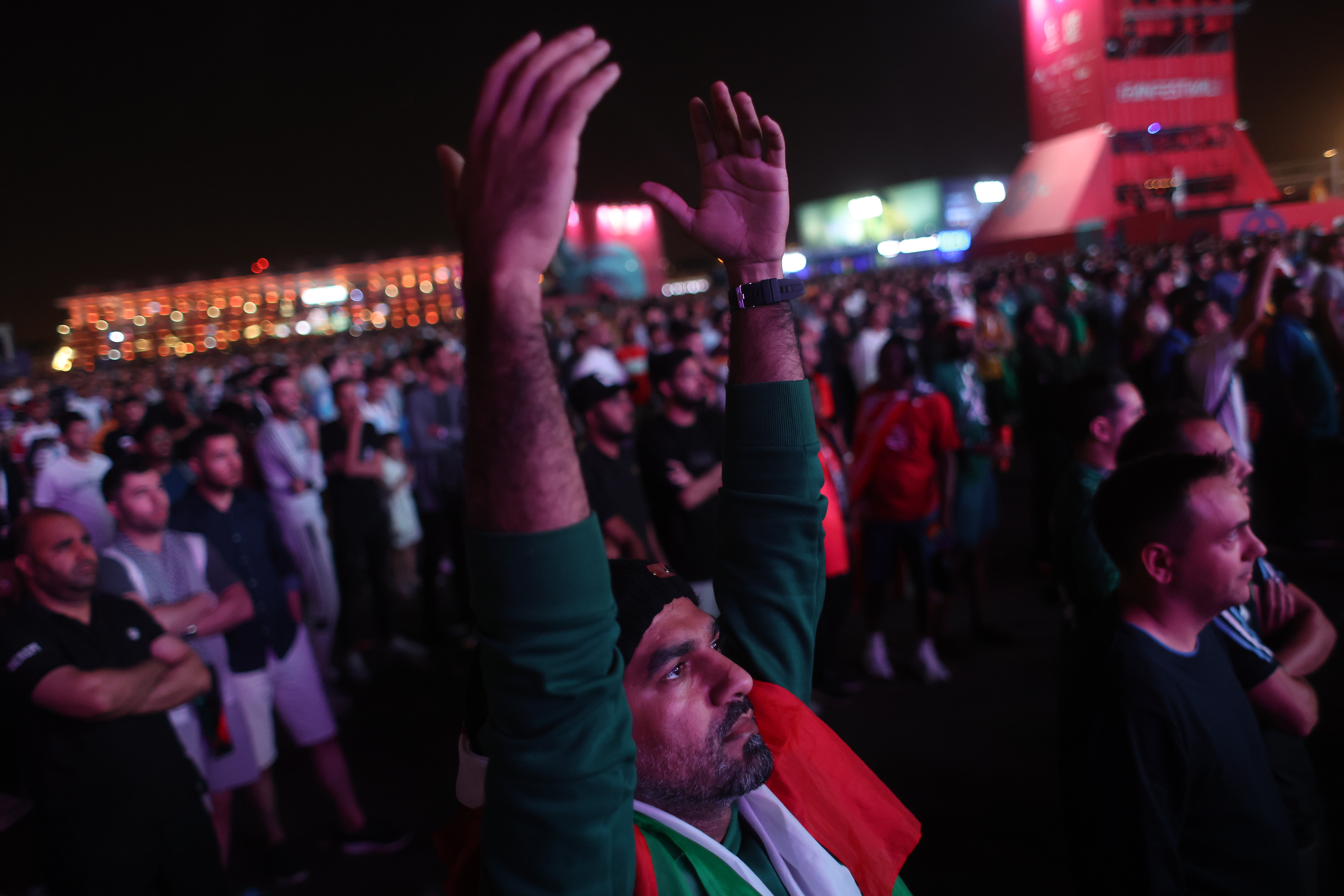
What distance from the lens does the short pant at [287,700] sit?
3.56 meters

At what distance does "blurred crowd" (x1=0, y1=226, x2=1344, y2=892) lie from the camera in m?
3.31

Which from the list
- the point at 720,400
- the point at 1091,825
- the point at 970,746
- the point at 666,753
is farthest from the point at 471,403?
the point at 720,400

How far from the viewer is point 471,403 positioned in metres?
0.81

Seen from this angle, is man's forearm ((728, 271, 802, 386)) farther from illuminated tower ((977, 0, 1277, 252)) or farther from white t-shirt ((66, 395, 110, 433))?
illuminated tower ((977, 0, 1277, 252))

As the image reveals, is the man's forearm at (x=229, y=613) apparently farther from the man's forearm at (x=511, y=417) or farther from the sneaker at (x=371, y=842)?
the man's forearm at (x=511, y=417)

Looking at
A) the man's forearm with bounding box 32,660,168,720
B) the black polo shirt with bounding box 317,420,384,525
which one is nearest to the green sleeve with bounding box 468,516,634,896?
the man's forearm with bounding box 32,660,168,720

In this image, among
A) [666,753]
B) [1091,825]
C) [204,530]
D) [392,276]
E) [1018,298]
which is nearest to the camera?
[666,753]

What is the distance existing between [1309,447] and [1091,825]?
5659 mm

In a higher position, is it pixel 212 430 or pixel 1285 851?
pixel 212 430

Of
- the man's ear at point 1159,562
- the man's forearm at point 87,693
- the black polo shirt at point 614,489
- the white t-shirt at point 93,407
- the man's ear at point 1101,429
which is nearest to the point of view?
the man's ear at point 1159,562

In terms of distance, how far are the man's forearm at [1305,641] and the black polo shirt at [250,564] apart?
368 cm

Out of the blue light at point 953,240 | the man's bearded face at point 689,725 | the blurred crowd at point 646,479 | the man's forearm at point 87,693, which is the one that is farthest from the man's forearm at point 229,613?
the blue light at point 953,240

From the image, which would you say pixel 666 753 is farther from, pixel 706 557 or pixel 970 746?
pixel 970 746

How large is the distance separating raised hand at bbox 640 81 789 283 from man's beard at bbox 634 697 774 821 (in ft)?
2.67
